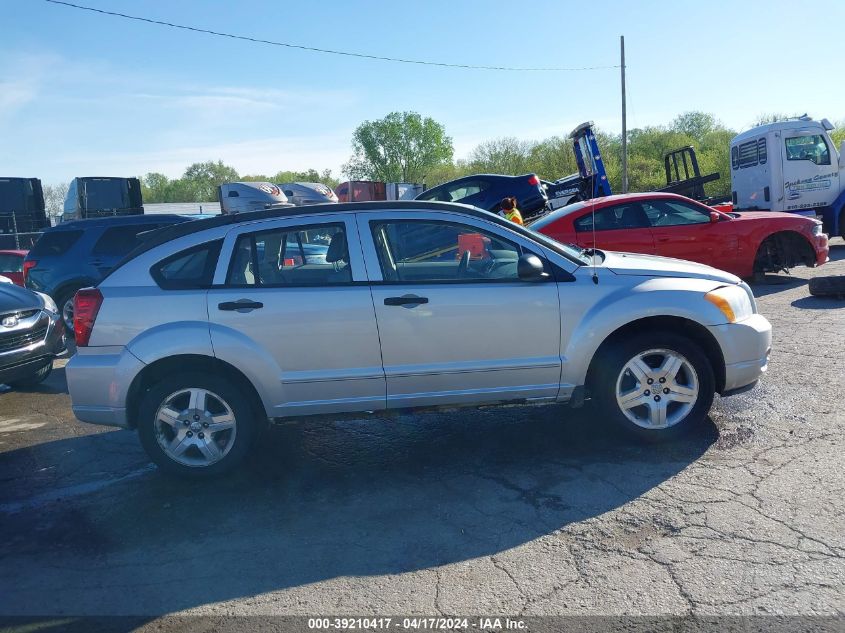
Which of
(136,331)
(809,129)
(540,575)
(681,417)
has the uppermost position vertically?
(809,129)

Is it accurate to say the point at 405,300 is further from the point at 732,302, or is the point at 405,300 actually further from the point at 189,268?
the point at 732,302


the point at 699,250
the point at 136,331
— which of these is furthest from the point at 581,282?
the point at 699,250

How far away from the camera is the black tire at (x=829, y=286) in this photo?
9.30 metres

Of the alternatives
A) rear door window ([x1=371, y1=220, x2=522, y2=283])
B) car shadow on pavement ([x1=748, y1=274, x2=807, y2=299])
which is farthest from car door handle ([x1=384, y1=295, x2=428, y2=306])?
car shadow on pavement ([x1=748, y1=274, x2=807, y2=299])

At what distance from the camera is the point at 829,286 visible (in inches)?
369

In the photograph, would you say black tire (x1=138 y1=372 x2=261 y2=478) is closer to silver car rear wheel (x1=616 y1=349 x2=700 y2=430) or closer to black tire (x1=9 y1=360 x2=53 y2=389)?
silver car rear wheel (x1=616 y1=349 x2=700 y2=430)

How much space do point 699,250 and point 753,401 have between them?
5.17 metres

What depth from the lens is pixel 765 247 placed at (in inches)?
426

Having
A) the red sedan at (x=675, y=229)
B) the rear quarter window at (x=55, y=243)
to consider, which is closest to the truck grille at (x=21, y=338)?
the rear quarter window at (x=55, y=243)

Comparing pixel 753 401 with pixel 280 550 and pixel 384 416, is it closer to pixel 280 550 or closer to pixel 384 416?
pixel 384 416

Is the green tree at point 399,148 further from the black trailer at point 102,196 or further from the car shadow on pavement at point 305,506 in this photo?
the car shadow on pavement at point 305,506

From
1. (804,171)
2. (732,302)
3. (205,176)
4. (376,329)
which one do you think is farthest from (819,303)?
(205,176)

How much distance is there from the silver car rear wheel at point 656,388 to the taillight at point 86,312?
11.7ft

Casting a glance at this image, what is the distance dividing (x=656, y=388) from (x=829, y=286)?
6161mm
